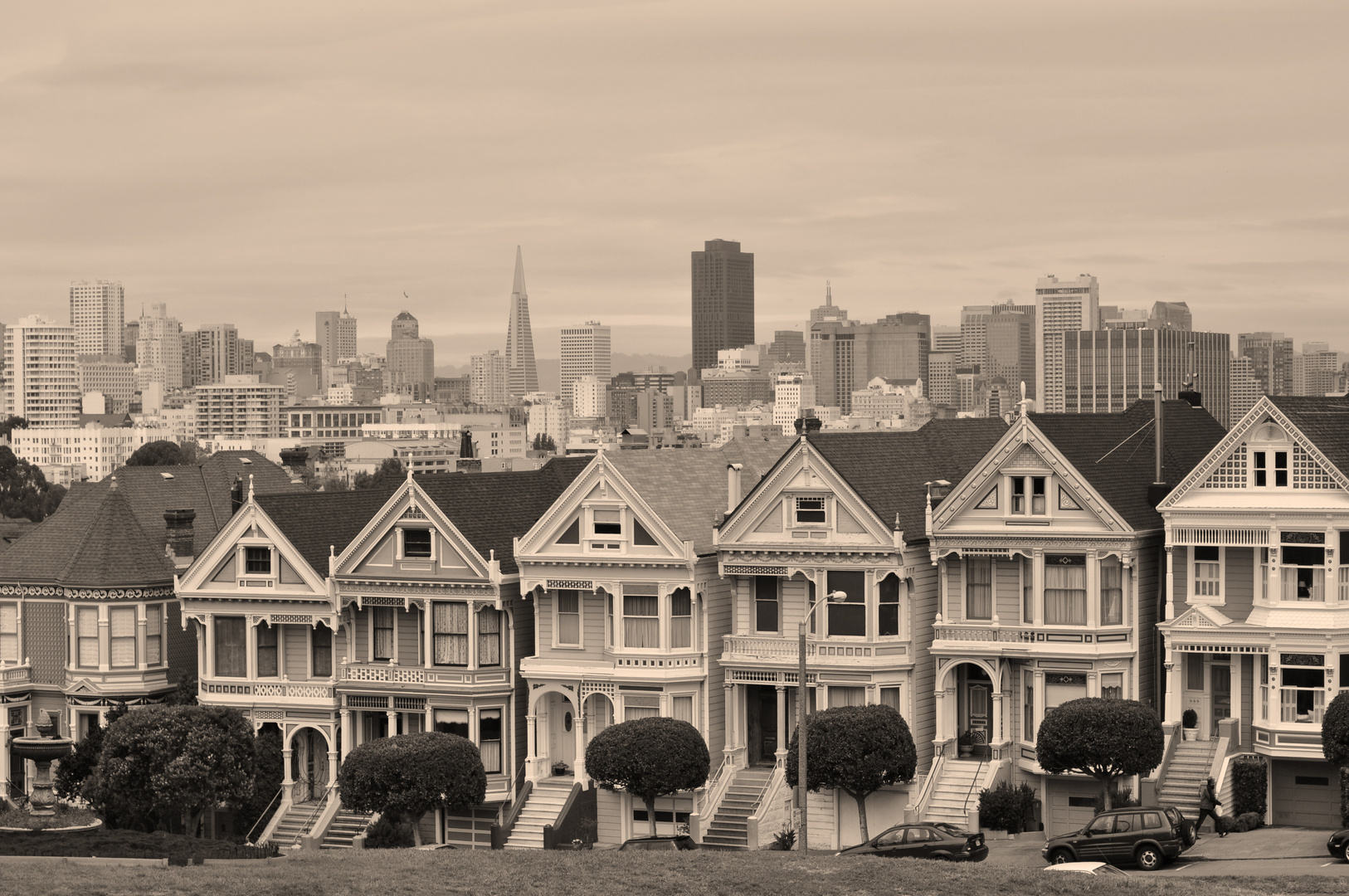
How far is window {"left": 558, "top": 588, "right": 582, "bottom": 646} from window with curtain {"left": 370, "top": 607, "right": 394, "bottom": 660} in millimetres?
4964

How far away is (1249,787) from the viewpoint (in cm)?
5100

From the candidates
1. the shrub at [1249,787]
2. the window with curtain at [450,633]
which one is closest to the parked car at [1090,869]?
the shrub at [1249,787]

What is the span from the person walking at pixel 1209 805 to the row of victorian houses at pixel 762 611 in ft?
3.04

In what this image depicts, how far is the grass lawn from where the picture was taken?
38.4 meters

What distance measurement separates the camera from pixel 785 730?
55.8 metres

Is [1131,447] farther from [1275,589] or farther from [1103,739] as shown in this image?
[1103,739]

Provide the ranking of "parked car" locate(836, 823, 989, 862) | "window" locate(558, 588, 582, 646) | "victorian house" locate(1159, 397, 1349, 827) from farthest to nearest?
"window" locate(558, 588, 582, 646) → "victorian house" locate(1159, 397, 1349, 827) → "parked car" locate(836, 823, 989, 862)

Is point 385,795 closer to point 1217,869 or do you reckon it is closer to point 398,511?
point 398,511

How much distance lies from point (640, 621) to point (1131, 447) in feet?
42.8

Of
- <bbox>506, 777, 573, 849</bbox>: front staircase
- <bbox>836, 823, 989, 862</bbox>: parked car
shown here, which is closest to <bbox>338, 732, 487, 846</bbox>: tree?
<bbox>506, 777, 573, 849</bbox>: front staircase

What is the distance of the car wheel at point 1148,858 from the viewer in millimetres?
44719

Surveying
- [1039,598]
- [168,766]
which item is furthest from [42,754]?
[1039,598]

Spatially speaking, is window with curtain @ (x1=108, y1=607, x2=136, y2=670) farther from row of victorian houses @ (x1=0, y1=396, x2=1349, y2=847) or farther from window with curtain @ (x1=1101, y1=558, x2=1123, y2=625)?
window with curtain @ (x1=1101, y1=558, x2=1123, y2=625)

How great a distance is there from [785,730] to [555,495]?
36.8 feet
